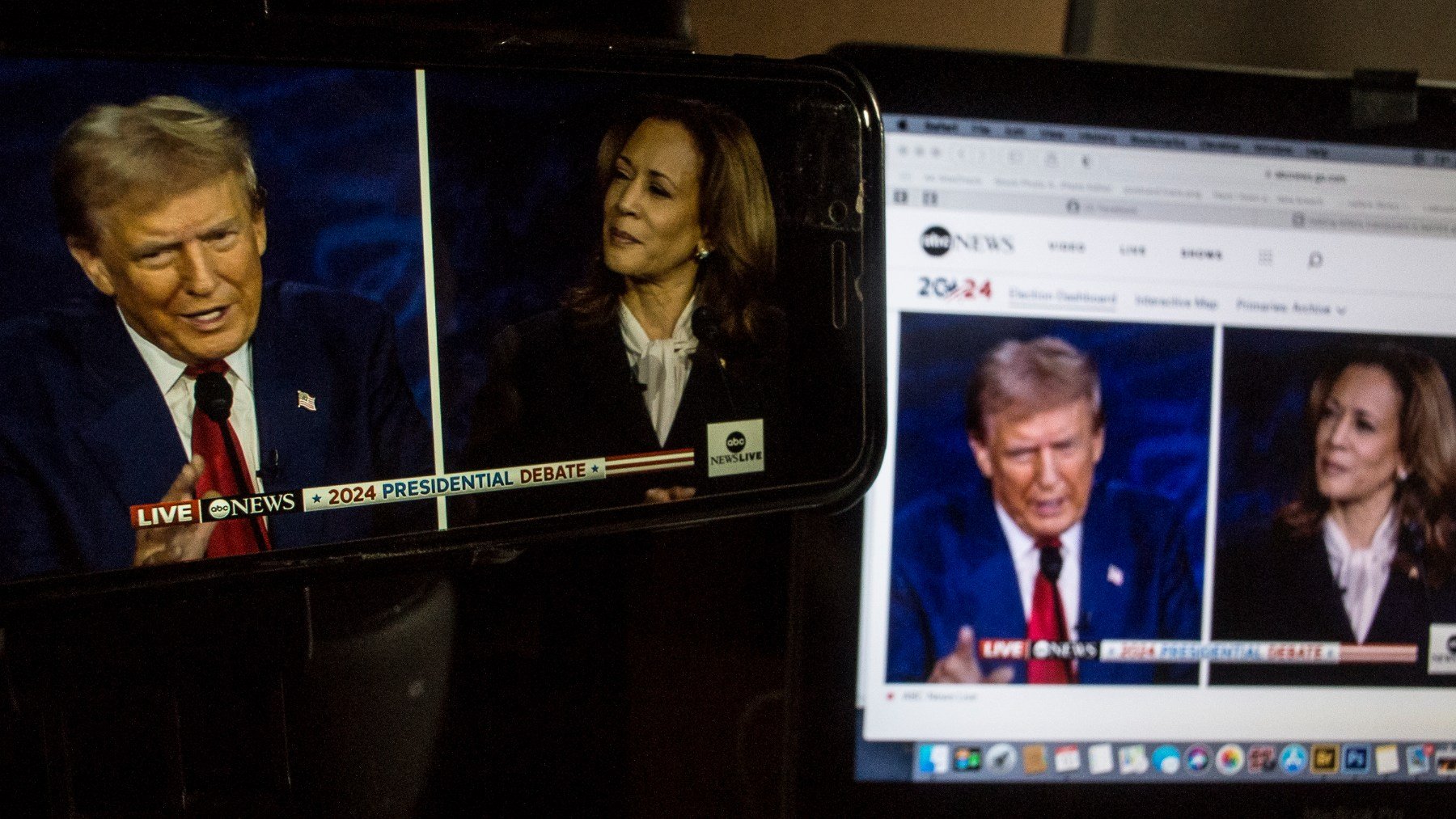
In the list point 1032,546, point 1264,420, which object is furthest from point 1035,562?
point 1264,420

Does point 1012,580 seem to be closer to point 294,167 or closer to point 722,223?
point 722,223

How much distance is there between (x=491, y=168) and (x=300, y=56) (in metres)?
0.06

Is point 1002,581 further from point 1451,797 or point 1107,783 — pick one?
point 1451,797

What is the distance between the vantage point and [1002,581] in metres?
0.36

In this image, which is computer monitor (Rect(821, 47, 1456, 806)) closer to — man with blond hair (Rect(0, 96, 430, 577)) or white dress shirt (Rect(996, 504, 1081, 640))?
white dress shirt (Rect(996, 504, 1081, 640))

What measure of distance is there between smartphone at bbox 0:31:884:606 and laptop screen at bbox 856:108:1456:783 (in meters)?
0.05

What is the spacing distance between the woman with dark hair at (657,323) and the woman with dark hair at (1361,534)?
0.71 feet

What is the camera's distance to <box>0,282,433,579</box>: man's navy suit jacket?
234 mm

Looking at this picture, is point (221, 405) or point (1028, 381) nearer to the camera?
point (221, 405)

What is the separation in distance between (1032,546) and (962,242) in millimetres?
121

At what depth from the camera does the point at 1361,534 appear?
0.36 metres

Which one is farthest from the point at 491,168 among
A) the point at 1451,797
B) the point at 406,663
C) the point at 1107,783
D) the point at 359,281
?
the point at 1451,797

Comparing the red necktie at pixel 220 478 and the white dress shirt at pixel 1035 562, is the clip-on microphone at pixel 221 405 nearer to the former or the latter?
the red necktie at pixel 220 478

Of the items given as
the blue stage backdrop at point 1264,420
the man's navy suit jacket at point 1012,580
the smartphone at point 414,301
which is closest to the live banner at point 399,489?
the smartphone at point 414,301
